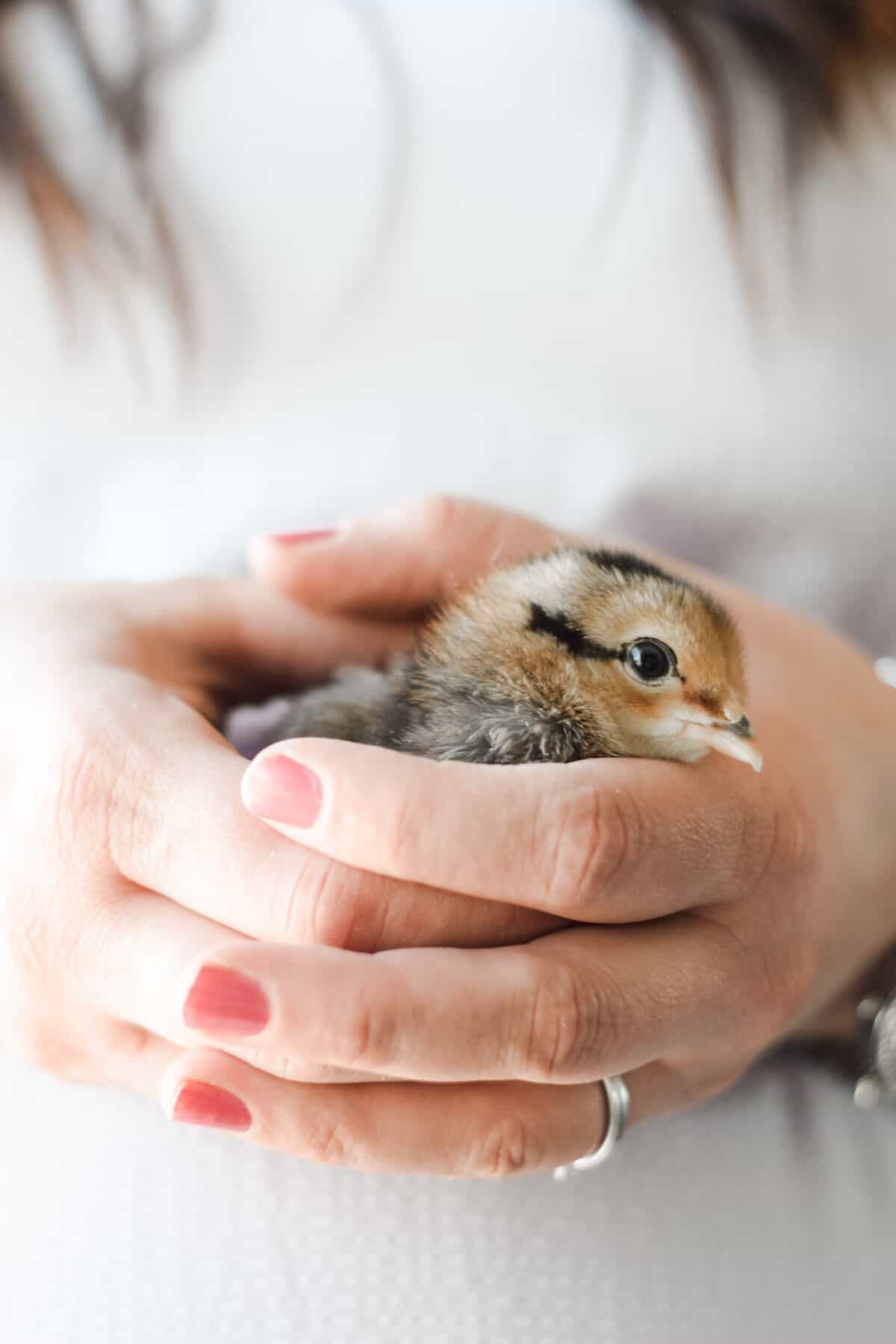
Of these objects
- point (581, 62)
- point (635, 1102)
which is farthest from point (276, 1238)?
point (581, 62)

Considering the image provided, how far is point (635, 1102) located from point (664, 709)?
0.36 metres

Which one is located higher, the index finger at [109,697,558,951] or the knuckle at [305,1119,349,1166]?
the index finger at [109,697,558,951]

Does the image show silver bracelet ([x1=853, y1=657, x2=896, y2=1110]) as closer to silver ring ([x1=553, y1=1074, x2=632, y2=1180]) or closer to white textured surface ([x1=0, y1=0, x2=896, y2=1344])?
silver ring ([x1=553, y1=1074, x2=632, y2=1180])

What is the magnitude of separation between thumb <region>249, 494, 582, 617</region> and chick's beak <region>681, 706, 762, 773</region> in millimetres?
330

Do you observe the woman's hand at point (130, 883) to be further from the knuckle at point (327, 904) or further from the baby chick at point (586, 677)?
the baby chick at point (586, 677)

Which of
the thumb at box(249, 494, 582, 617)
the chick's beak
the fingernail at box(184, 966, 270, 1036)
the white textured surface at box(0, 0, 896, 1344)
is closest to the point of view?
the fingernail at box(184, 966, 270, 1036)

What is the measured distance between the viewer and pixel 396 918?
0.90 meters

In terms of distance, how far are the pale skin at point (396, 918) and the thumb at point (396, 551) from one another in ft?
0.55

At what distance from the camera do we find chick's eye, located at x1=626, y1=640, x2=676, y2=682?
0.93 metres

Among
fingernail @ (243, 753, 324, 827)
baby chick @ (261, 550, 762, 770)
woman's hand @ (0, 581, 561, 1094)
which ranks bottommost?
woman's hand @ (0, 581, 561, 1094)

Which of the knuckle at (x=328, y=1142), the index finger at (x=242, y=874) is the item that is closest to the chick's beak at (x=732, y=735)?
the index finger at (x=242, y=874)

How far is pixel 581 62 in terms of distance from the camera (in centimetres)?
163

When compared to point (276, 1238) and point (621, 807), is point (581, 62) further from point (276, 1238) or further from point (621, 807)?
point (276, 1238)

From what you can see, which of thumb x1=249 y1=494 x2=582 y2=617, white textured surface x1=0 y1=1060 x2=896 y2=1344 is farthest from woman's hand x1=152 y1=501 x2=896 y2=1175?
thumb x1=249 y1=494 x2=582 y2=617
